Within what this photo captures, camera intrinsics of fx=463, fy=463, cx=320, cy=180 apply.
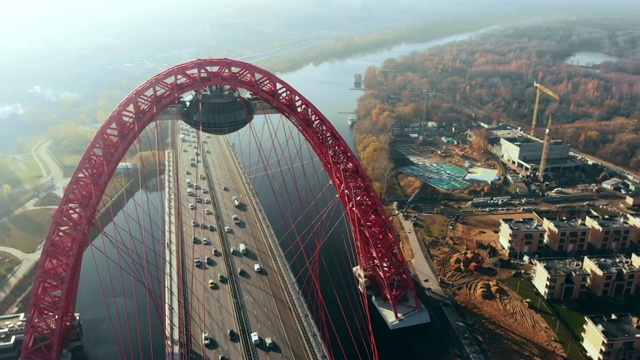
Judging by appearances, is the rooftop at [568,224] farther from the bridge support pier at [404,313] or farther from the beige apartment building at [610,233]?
the bridge support pier at [404,313]

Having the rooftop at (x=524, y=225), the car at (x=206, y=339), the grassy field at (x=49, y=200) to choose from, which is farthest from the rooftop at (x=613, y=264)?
the grassy field at (x=49, y=200)

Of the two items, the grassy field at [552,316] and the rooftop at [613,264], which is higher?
the rooftop at [613,264]

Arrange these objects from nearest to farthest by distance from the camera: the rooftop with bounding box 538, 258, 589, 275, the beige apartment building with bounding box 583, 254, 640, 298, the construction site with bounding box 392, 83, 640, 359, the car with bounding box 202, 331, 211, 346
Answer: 1. the car with bounding box 202, 331, 211, 346
2. the construction site with bounding box 392, 83, 640, 359
3. the beige apartment building with bounding box 583, 254, 640, 298
4. the rooftop with bounding box 538, 258, 589, 275

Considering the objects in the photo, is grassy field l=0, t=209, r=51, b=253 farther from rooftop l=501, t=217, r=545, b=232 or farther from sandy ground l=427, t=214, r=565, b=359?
rooftop l=501, t=217, r=545, b=232

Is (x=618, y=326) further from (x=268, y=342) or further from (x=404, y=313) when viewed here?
(x=268, y=342)

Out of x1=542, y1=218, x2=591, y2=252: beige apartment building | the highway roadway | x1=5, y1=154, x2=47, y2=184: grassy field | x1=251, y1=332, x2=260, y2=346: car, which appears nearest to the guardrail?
the highway roadway

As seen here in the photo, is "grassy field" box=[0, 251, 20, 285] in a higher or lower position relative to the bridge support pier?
higher

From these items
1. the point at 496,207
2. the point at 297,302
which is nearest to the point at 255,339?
the point at 297,302
